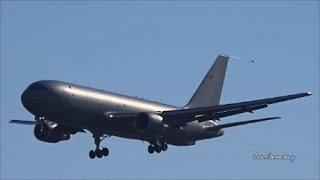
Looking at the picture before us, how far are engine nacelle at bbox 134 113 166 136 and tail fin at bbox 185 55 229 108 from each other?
41.8ft

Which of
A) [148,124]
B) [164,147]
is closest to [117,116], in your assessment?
[148,124]

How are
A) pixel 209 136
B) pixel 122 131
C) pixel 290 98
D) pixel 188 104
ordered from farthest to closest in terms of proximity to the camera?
pixel 188 104, pixel 209 136, pixel 122 131, pixel 290 98

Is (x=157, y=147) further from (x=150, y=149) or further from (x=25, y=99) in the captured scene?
(x=25, y=99)

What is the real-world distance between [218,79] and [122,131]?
69.1 feet

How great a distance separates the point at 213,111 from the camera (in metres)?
85.2

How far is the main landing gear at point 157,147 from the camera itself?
87312 millimetres

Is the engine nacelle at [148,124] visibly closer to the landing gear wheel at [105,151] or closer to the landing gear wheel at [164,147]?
the landing gear wheel at [164,147]

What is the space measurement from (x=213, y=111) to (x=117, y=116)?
29.3 feet

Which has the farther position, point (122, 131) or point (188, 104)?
point (188, 104)

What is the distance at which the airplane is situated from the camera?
81.8 metres

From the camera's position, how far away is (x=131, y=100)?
3460 inches

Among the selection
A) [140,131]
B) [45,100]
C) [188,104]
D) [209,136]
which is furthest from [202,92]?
[45,100]

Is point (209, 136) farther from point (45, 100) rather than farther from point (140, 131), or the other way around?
point (45, 100)

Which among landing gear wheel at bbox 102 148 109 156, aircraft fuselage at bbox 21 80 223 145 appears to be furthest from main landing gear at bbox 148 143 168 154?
landing gear wheel at bbox 102 148 109 156
